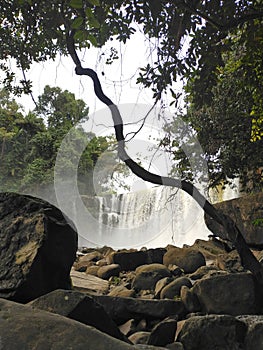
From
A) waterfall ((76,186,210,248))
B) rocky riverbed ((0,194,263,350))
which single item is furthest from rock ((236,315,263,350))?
waterfall ((76,186,210,248))

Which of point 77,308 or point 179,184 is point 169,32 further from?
point 77,308

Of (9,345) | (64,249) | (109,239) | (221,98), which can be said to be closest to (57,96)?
(221,98)

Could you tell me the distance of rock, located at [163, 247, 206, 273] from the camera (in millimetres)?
4477

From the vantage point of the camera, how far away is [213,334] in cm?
223

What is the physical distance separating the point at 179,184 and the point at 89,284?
159cm

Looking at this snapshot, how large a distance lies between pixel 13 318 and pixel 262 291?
6.44 ft

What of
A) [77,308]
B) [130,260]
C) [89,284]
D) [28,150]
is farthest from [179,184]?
[28,150]

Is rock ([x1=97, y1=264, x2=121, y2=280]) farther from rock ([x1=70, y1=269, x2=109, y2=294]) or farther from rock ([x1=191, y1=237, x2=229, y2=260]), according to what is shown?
rock ([x1=191, y1=237, x2=229, y2=260])

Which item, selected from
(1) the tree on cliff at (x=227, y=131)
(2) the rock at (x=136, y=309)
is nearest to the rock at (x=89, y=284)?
(2) the rock at (x=136, y=309)

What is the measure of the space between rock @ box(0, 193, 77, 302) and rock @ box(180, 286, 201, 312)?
0.79m

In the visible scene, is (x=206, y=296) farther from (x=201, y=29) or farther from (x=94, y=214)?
(x=94, y=214)

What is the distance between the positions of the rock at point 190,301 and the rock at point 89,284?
1125mm

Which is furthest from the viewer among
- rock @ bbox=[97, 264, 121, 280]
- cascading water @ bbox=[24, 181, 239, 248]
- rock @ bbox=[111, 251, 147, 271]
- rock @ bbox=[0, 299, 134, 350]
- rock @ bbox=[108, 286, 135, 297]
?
cascading water @ bbox=[24, 181, 239, 248]

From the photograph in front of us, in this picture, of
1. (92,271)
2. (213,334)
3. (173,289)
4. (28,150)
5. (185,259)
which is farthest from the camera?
(28,150)
